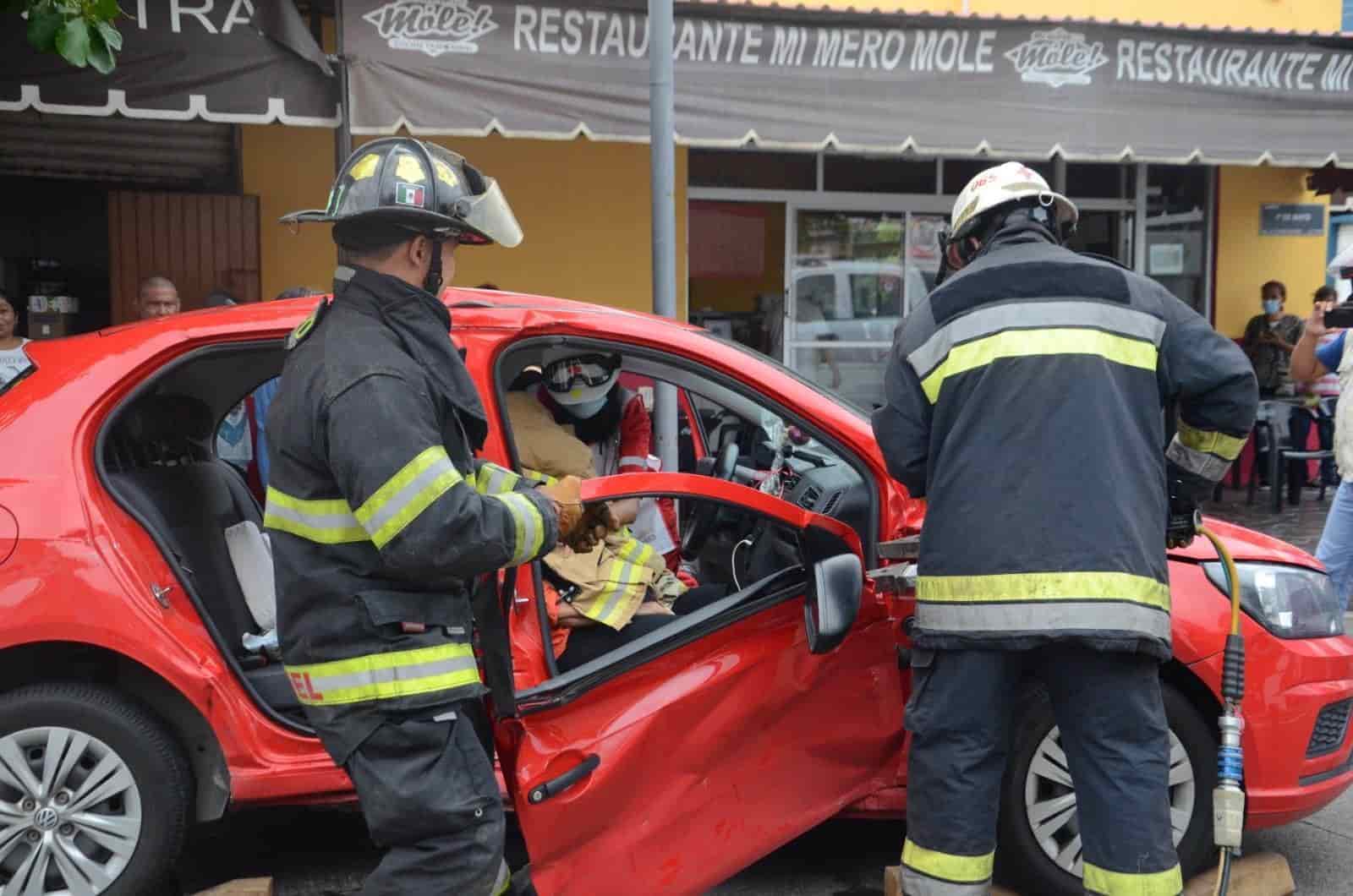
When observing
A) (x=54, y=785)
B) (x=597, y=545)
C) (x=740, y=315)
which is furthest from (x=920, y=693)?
(x=740, y=315)

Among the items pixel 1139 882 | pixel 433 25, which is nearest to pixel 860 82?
pixel 433 25

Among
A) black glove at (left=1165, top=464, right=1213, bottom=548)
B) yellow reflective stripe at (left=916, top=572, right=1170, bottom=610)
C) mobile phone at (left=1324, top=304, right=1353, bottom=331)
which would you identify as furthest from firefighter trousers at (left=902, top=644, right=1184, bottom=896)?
mobile phone at (left=1324, top=304, right=1353, bottom=331)

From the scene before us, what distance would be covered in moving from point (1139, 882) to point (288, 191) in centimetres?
694

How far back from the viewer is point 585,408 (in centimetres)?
398

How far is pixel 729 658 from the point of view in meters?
2.91

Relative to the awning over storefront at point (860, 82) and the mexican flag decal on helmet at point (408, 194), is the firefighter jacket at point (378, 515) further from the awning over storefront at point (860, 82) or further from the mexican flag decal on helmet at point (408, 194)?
the awning over storefront at point (860, 82)

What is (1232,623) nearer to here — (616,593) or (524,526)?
(616,593)

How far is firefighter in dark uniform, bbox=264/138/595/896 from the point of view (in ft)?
6.85

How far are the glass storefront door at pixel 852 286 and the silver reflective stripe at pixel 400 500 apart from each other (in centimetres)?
748

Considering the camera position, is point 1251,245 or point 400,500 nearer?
point 400,500

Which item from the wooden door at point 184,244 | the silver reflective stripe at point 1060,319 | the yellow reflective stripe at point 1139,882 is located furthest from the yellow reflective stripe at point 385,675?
the wooden door at point 184,244

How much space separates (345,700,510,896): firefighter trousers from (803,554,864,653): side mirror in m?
0.90

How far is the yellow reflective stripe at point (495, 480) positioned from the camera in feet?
7.86

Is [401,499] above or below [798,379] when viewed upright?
below
